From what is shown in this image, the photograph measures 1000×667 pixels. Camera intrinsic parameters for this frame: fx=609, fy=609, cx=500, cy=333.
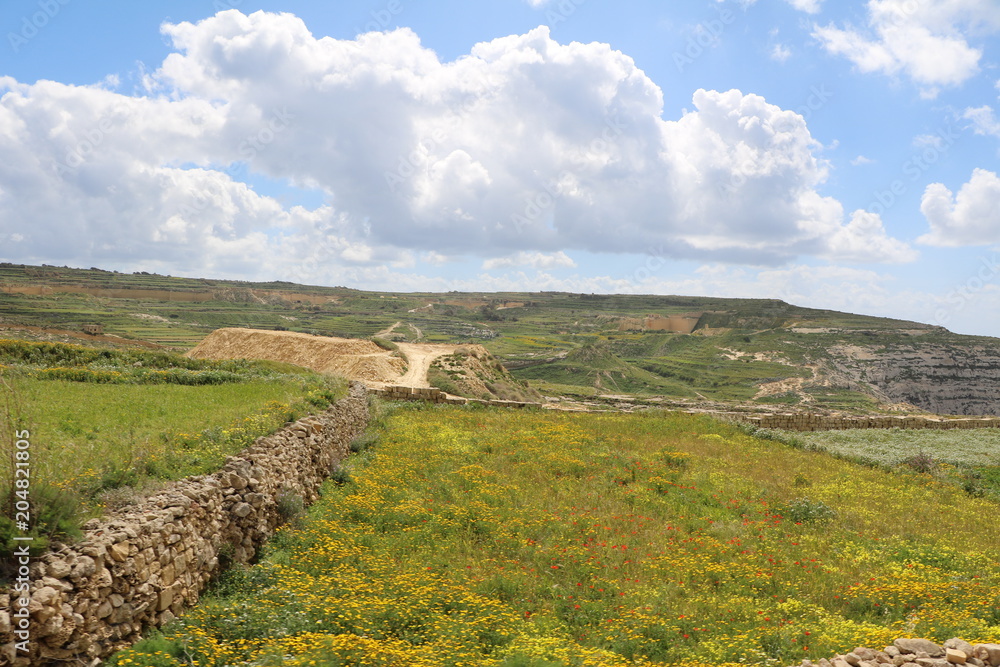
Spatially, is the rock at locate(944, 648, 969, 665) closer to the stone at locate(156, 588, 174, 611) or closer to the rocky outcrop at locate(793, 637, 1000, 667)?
the rocky outcrop at locate(793, 637, 1000, 667)

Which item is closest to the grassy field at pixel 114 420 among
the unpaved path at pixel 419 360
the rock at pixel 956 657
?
the rock at pixel 956 657

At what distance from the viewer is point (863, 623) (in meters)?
9.41

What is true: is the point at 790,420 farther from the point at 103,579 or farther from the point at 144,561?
the point at 103,579

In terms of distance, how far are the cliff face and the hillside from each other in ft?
0.72

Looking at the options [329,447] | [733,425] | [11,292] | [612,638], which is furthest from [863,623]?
[11,292]

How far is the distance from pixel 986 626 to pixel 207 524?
38.5 ft

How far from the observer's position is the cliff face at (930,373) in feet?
305

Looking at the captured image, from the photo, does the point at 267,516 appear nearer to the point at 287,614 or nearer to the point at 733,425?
the point at 287,614

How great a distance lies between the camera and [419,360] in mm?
44969

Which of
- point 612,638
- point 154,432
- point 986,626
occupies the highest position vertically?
point 154,432

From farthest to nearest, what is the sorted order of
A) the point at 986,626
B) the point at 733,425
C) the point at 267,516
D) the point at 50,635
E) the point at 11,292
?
the point at 11,292
the point at 733,425
the point at 267,516
the point at 986,626
the point at 50,635

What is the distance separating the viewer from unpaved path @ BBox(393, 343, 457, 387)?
37781 mm

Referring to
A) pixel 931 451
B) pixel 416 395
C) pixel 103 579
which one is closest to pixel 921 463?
pixel 931 451

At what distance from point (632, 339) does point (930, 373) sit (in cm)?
5271
